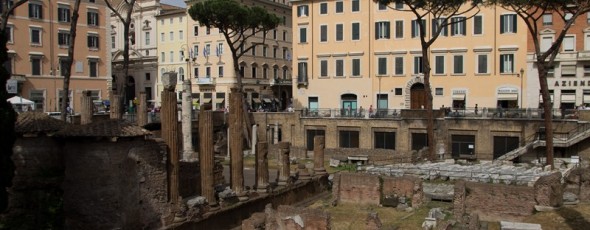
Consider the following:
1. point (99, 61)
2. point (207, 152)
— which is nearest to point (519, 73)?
point (207, 152)

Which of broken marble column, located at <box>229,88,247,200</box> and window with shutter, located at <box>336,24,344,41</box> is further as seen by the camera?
window with shutter, located at <box>336,24,344,41</box>

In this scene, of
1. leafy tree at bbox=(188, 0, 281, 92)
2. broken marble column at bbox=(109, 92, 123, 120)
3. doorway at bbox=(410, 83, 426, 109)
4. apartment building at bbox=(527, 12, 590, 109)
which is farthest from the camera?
doorway at bbox=(410, 83, 426, 109)

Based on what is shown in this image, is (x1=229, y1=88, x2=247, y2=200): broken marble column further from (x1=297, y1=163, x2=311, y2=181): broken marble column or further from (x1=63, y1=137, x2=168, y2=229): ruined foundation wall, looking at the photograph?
(x1=63, y1=137, x2=168, y2=229): ruined foundation wall

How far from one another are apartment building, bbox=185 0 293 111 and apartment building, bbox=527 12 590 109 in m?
21.6

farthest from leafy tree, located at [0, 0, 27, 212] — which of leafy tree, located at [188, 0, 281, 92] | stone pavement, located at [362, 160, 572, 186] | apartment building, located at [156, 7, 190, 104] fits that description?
apartment building, located at [156, 7, 190, 104]

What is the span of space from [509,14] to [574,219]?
23.9 meters

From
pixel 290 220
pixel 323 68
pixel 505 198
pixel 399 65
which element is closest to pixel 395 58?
pixel 399 65

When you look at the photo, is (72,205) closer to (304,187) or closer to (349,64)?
(304,187)

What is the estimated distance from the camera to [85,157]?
15.7 meters

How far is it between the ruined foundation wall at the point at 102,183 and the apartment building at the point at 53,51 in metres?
28.1

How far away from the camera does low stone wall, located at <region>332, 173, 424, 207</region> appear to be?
22266mm

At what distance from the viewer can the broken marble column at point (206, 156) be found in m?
19.3

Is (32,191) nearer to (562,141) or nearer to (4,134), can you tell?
(4,134)

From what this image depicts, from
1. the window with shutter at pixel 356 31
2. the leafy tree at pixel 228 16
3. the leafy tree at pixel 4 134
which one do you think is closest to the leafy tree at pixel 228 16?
the leafy tree at pixel 228 16
